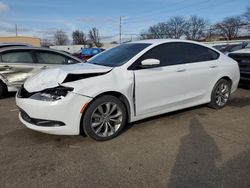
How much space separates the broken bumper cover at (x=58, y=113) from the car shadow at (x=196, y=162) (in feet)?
4.97

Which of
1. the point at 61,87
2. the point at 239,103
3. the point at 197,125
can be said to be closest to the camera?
the point at 61,87

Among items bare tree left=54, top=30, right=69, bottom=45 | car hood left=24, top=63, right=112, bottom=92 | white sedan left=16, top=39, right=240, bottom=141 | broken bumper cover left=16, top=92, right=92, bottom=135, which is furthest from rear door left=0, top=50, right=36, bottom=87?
bare tree left=54, top=30, right=69, bottom=45

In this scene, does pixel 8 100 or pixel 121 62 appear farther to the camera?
pixel 8 100

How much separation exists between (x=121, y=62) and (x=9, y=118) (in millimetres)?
2680

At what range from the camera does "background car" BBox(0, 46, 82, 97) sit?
677cm

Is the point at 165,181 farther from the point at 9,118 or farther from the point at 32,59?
the point at 32,59

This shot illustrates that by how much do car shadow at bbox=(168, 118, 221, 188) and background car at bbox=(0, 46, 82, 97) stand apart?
5.03m

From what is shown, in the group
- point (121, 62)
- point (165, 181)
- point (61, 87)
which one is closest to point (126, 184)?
point (165, 181)

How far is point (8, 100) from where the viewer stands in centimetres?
674

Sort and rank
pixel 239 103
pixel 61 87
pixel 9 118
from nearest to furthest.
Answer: pixel 61 87, pixel 9 118, pixel 239 103

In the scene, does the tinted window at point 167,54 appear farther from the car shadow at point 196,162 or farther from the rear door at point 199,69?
the car shadow at point 196,162

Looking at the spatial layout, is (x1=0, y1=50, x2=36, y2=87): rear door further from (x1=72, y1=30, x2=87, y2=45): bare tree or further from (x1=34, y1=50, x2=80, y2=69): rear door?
(x1=72, y1=30, x2=87, y2=45): bare tree

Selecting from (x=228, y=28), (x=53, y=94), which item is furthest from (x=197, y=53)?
(x=228, y=28)

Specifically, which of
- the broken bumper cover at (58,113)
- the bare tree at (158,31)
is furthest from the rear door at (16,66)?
the bare tree at (158,31)
